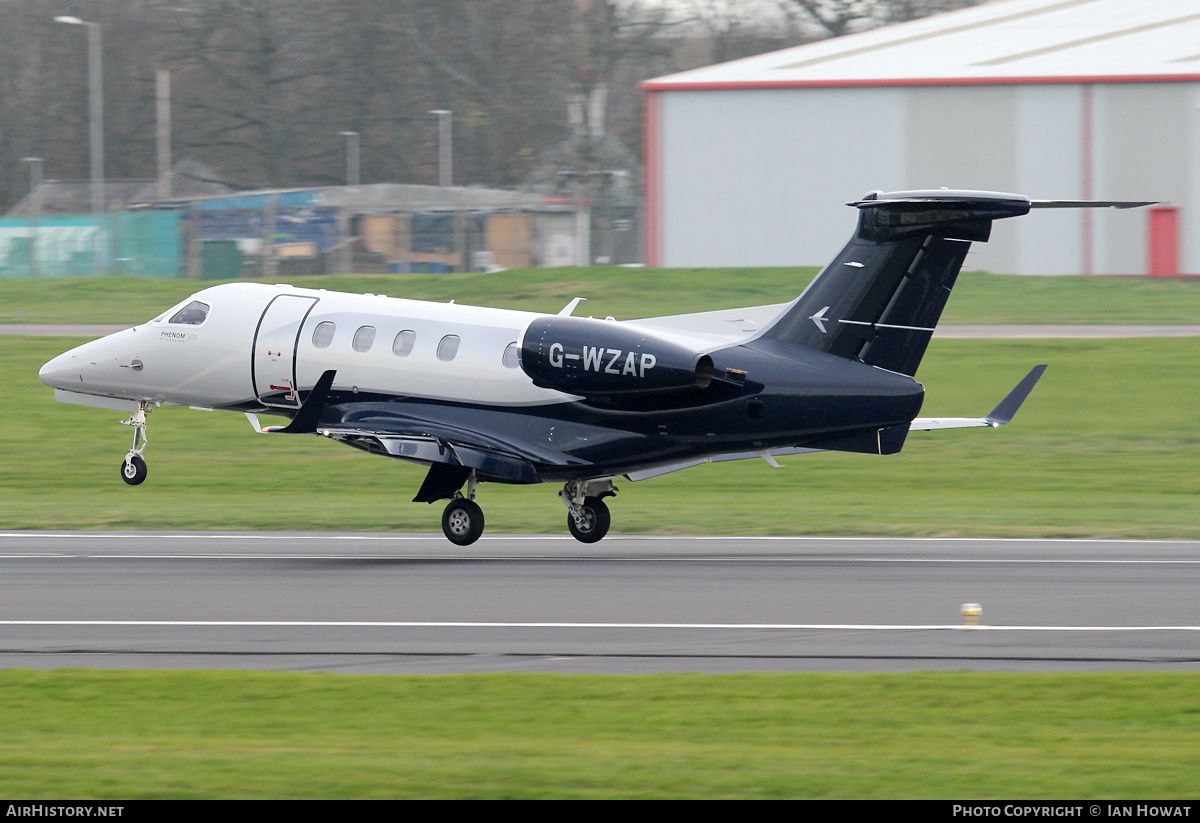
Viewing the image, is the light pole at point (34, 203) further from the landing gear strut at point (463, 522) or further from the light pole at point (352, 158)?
the landing gear strut at point (463, 522)

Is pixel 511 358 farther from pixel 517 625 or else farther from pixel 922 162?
pixel 922 162

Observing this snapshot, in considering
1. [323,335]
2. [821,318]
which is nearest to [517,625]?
[821,318]

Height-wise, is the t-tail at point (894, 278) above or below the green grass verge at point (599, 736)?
above

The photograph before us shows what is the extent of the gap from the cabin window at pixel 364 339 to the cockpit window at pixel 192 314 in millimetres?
2553

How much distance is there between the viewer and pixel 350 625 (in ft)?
47.3

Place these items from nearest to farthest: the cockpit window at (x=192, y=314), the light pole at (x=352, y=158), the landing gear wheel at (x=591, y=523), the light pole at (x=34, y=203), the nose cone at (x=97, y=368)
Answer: the landing gear wheel at (x=591, y=523) → the cockpit window at (x=192, y=314) → the nose cone at (x=97, y=368) → the light pole at (x=34, y=203) → the light pole at (x=352, y=158)

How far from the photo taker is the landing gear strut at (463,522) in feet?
66.1

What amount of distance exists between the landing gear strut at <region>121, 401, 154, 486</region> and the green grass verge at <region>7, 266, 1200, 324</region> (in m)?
19.3

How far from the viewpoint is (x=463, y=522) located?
20.2m

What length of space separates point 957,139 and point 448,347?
33669 mm

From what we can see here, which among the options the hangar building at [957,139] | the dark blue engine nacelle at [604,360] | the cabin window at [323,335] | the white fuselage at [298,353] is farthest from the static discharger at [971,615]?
the hangar building at [957,139]

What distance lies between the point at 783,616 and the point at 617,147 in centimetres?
5856

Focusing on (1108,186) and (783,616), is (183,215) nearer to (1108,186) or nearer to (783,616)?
(1108,186)

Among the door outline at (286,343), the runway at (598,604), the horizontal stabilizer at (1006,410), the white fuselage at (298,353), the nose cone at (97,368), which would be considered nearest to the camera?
the runway at (598,604)
